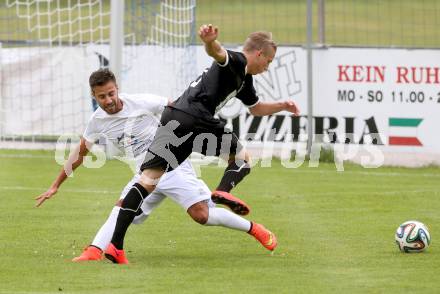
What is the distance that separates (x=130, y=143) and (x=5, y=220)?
234 cm

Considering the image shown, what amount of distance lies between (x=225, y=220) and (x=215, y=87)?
111 cm

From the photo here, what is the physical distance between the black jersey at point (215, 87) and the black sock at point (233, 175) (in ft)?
1.70

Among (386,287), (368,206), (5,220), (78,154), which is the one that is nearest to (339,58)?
(368,206)

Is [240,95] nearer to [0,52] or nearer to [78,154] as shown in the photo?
[78,154]

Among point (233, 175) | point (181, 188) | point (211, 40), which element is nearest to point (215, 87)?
point (211, 40)

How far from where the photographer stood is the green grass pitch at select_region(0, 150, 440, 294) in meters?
7.85

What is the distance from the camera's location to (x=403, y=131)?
52.0ft

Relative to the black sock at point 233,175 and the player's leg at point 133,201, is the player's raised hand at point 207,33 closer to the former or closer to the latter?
the player's leg at point 133,201

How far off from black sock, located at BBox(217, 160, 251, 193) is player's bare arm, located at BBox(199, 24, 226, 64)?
3.51 ft

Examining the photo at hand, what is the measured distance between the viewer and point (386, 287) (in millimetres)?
7633

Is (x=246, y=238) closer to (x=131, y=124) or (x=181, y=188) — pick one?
(x=181, y=188)

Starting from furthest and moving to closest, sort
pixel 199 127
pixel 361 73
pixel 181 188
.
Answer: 1. pixel 361 73
2. pixel 181 188
3. pixel 199 127

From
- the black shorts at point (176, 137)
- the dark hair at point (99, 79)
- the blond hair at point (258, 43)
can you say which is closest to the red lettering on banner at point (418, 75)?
the blond hair at point (258, 43)

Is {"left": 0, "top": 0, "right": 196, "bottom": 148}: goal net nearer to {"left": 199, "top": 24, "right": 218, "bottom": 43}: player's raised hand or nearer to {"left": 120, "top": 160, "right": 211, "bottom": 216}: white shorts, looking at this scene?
{"left": 120, "top": 160, "right": 211, "bottom": 216}: white shorts
